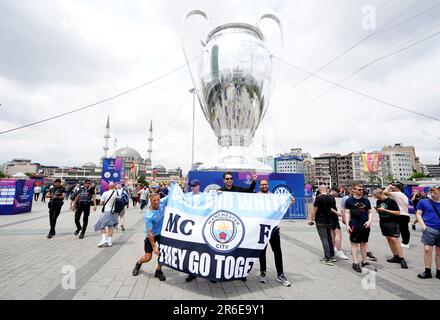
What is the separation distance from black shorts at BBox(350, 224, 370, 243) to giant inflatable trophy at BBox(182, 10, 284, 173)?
7.92 metres

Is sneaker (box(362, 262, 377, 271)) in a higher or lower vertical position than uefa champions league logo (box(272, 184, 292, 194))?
lower

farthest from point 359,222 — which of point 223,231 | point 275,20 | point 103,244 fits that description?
point 275,20

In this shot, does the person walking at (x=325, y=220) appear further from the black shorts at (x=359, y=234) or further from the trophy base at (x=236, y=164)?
the trophy base at (x=236, y=164)

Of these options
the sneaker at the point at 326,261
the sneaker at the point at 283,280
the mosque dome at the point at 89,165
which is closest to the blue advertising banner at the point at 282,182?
the sneaker at the point at 326,261

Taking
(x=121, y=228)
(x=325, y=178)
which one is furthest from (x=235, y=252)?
(x=325, y=178)

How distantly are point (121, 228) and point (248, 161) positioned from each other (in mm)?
7519

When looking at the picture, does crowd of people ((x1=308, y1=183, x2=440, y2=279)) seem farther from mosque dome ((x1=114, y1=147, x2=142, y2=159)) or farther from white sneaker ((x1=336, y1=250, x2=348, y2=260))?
mosque dome ((x1=114, y1=147, x2=142, y2=159))

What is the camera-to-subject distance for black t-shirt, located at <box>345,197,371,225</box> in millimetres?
4520

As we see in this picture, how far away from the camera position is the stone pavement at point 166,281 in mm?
3250

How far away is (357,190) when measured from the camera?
466cm

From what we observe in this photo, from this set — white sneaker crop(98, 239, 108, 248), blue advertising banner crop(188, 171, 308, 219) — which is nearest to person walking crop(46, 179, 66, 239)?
white sneaker crop(98, 239, 108, 248)

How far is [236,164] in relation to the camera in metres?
12.8

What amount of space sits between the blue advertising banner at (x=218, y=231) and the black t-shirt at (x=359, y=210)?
181 centimetres
